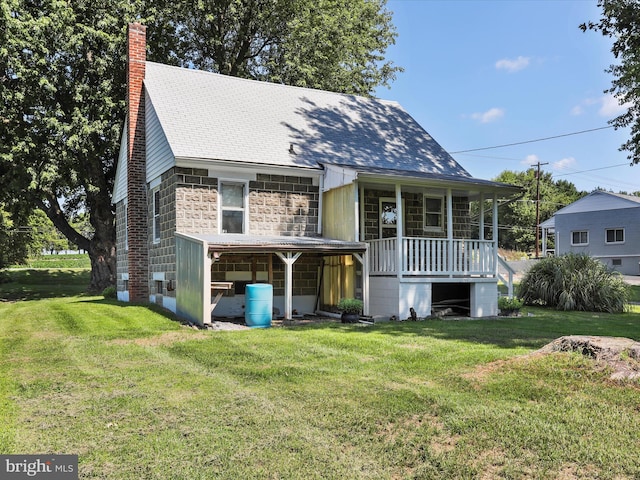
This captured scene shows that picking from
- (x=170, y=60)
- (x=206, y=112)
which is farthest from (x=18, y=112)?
(x=206, y=112)

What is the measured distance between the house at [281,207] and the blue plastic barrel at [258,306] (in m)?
0.61

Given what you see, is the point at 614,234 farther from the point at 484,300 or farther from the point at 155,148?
the point at 155,148

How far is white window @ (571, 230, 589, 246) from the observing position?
37.4 metres

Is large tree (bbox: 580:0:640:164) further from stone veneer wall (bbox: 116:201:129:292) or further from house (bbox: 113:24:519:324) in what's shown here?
stone veneer wall (bbox: 116:201:129:292)

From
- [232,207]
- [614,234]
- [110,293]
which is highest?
[614,234]

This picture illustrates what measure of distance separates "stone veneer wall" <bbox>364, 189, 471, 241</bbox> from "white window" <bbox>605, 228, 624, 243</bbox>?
77.4ft

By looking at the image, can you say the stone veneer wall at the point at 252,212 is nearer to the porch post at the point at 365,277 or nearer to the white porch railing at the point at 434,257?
the white porch railing at the point at 434,257

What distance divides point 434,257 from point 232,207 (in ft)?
18.0

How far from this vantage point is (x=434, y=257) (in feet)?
44.5

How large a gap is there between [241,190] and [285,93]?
226 inches

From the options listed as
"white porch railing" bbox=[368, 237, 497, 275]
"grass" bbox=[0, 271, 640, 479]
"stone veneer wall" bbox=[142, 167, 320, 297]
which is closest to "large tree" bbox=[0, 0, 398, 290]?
"stone veneer wall" bbox=[142, 167, 320, 297]

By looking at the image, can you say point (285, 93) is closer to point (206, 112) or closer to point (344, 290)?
point (206, 112)

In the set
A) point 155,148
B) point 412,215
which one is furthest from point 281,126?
point 412,215

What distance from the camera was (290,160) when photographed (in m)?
14.6
